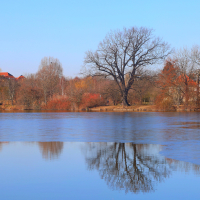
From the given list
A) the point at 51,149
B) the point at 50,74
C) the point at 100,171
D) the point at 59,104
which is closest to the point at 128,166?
the point at 100,171

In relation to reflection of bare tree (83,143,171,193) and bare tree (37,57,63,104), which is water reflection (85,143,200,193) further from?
bare tree (37,57,63,104)

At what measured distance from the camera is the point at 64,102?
189 ft

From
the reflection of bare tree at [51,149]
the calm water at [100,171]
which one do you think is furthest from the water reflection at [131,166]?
the reflection of bare tree at [51,149]

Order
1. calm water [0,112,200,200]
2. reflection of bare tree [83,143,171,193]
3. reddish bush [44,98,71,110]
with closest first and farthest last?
calm water [0,112,200,200] < reflection of bare tree [83,143,171,193] < reddish bush [44,98,71,110]

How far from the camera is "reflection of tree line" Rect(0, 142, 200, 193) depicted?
5902mm

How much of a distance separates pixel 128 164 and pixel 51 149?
3.12m

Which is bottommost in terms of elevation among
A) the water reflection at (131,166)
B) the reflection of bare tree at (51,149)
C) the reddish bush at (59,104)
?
the water reflection at (131,166)

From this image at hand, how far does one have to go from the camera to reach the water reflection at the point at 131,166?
584cm

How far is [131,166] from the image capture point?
720cm

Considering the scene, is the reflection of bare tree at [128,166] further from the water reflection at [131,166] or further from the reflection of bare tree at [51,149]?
the reflection of bare tree at [51,149]

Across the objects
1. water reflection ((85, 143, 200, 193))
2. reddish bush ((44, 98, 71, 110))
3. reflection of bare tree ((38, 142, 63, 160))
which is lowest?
water reflection ((85, 143, 200, 193))

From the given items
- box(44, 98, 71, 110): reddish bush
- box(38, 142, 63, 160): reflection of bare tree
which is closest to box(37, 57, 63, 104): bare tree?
box(44, 98, 71, 110): reddish bush

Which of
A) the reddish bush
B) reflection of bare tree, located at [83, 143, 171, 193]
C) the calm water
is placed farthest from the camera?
the reddish bush

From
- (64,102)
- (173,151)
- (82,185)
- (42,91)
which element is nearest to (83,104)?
(64,102)
